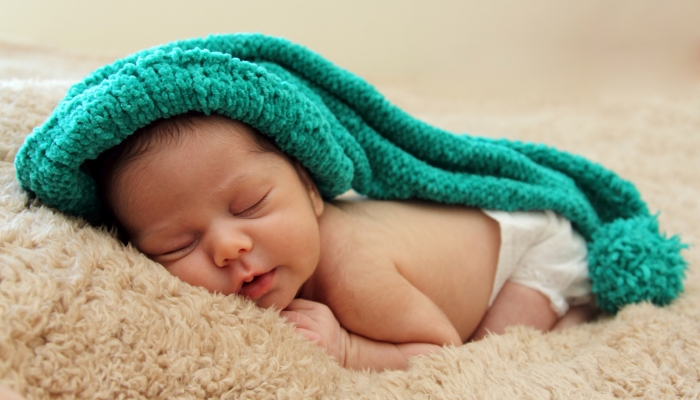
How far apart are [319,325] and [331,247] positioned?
165 mm

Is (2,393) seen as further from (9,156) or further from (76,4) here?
(76,4)

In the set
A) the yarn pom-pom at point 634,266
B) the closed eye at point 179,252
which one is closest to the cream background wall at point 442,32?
the yarn pom-pom at point 634,266

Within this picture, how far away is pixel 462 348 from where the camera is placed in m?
0.83

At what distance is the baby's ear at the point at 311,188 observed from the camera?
955 millimetres

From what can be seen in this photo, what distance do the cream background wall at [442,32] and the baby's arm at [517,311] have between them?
156 cm

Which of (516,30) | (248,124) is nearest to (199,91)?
(248,124)

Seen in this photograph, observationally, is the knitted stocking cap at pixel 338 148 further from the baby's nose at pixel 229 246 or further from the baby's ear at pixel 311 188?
the baby's nose at pixel 229 246

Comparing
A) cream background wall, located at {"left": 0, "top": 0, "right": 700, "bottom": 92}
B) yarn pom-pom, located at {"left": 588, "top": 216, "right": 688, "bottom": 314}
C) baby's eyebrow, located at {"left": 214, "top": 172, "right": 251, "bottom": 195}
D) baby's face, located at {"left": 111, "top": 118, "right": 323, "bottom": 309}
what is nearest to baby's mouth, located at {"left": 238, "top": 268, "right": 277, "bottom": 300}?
baby's face, located at {"left": 111, "top": 118, "right": 323, "bottom": 309}

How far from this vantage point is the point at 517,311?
1137mm

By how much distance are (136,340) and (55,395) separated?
0.33 ft

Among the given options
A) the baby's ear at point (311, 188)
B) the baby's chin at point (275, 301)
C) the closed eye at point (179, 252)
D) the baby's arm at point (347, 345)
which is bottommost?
the baby's arm at point (347, 345)

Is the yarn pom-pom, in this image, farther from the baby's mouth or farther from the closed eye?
the closed eye

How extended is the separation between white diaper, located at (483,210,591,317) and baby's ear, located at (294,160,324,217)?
1.29 feet

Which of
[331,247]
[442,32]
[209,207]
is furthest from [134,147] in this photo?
[442,32]
